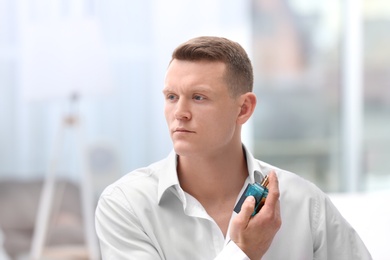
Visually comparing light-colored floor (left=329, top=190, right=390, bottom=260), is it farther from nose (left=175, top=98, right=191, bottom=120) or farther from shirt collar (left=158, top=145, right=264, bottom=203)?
nose (left=175, top=98, right=191, bottom=120)

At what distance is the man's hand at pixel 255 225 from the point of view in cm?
167

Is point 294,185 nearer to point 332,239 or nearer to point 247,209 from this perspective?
point 332,239

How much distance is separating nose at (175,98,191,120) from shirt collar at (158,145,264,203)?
0.14 meters

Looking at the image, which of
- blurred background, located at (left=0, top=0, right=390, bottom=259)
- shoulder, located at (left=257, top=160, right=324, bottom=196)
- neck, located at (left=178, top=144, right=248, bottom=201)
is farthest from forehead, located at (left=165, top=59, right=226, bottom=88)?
blurred background, located at (left=0, top=0, right=390, bottom=259)

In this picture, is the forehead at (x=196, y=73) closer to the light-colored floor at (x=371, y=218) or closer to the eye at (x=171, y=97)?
the eye at (x=171, y=97)

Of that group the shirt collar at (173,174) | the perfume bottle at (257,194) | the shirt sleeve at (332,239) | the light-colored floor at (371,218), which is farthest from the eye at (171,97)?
the light-colored floor at (371,218)

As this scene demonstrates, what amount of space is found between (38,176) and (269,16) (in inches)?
81.2

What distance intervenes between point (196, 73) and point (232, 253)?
38 centimetres

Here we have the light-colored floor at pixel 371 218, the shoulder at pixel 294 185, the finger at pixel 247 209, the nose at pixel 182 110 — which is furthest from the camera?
the light-colored floor at pixel 371 218

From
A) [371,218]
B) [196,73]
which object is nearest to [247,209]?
[196,73]

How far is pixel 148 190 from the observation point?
6.11ft

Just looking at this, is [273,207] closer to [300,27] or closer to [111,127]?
[111,127]

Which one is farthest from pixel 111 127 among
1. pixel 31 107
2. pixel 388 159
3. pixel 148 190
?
pixel 148 190

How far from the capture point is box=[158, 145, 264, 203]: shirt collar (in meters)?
1.83
